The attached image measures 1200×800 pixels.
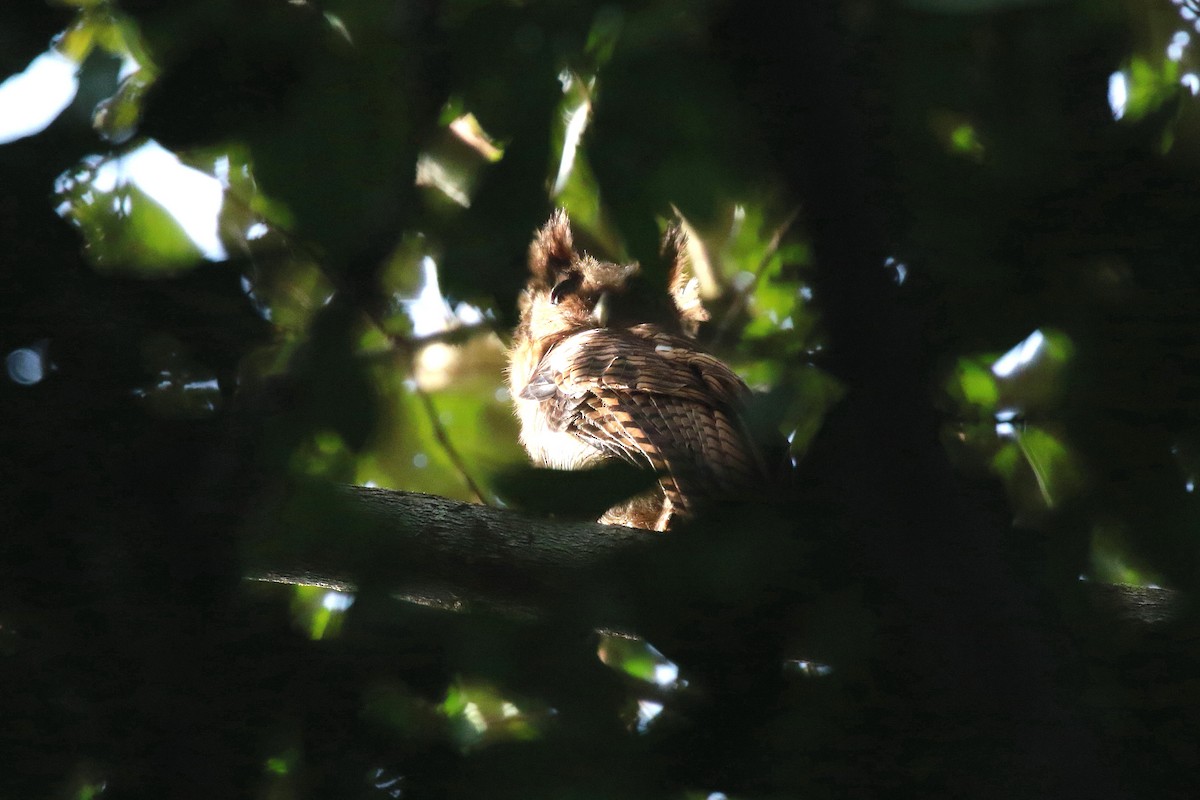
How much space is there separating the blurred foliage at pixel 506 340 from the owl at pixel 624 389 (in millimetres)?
873

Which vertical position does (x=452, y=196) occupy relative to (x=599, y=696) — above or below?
above

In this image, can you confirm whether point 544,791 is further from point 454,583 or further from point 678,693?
point 454,583

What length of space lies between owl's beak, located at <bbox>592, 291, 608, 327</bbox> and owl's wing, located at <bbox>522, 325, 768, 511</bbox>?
67cm

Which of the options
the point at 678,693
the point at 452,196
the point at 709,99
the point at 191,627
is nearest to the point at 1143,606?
the point at 678,693

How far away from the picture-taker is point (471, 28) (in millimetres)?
1145

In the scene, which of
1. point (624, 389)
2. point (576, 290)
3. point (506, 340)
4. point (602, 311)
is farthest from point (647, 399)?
point (506, 340)

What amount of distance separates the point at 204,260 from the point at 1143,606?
1.14m

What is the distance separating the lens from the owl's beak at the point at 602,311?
5.43 meters

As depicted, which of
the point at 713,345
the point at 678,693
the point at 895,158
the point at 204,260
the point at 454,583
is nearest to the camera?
the point at 895,158

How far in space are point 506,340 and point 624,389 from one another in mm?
2726

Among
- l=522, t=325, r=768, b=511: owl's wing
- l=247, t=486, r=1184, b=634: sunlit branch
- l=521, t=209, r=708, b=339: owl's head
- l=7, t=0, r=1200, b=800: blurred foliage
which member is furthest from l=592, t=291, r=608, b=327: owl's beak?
l=7, t=0, r=1200, b=800: blurred foliage

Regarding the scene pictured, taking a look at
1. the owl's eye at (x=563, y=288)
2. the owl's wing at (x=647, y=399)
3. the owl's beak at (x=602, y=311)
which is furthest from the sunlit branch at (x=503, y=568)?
the owl's eye at (x=563, y=288)

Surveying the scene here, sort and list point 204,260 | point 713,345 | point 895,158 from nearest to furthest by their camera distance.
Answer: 1. point 895,158
2. point 204,260
3. point 713,345

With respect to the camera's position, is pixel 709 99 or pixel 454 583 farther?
pixel 454 583
